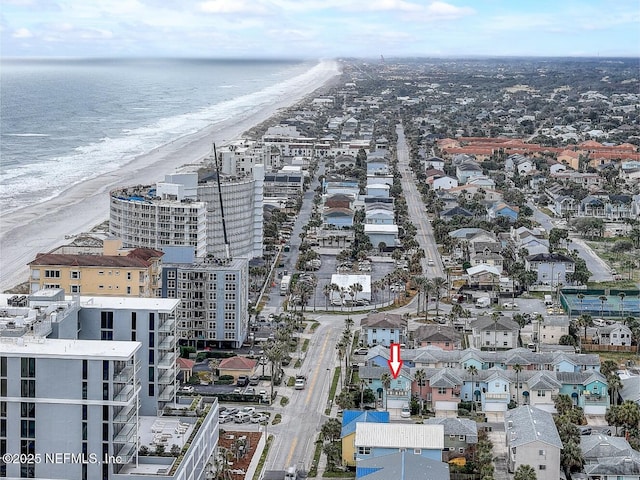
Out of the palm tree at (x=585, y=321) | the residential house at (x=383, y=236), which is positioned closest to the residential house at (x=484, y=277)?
the palm tree at (x=585, y=321)

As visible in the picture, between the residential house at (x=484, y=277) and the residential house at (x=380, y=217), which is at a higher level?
the residential house at (x=380, y=217)

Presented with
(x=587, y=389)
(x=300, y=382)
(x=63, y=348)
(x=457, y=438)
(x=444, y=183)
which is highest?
(x=63, y=348)

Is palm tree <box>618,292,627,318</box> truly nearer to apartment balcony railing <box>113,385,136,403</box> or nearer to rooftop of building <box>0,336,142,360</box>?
rooftop of building <box>0,336,142,360</box>

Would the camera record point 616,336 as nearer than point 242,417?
No

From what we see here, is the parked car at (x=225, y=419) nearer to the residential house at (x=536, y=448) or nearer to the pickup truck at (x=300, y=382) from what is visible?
the pickup truck at (x=300, y=382)

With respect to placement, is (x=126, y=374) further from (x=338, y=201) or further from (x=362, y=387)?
(x=338, y=201)

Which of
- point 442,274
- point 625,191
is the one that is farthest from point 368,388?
point 625,191

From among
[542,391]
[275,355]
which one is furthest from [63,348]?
[542,391]
